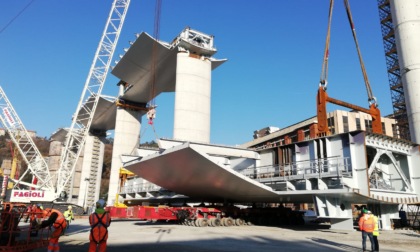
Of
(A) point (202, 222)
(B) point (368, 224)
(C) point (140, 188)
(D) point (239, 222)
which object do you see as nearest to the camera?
(B) point (368, 224)

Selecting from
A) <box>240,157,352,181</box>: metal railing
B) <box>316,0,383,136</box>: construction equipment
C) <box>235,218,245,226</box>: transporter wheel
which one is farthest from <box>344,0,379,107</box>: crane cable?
<box>235,218,245,226</box>: transporter wheel

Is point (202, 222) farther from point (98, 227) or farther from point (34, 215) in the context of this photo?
point (98, 227)

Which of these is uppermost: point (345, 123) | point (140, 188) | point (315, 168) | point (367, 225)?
point (345, 123)

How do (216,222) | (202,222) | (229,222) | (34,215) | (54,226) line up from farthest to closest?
(229,222), (216,222), (202,222), (34,215), (54,226)

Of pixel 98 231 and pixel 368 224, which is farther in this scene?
pixel 368 224

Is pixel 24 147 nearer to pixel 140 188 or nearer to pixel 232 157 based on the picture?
pixel 140 188

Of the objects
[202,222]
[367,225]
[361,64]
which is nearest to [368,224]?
[367,225]

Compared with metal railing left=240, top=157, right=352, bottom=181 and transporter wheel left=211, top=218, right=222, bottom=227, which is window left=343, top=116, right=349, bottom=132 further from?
transporter wheel left=211, top=218, right=222, bottom=227

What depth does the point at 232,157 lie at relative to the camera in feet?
72.3

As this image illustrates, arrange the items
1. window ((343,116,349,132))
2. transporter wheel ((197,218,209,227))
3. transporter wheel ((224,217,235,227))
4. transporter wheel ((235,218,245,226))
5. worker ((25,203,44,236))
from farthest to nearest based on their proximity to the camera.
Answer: window ((343,116,349,132))
transporter wheel ((235,218,245,226))
transporter wheel ((224,217,235,227))
transporter wheel ((197,218,209,227))
worker ((25,203,44,236))

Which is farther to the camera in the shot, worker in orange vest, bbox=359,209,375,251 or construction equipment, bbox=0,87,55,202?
construction equipment, bbox=0,87,55,202

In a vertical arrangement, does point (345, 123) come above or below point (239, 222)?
above

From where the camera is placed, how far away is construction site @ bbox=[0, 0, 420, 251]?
658 inches

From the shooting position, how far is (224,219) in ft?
65.7
